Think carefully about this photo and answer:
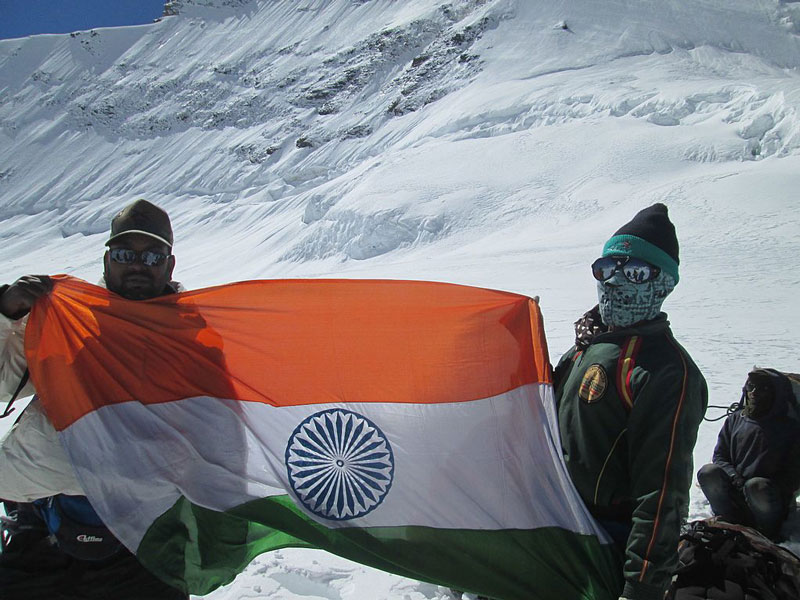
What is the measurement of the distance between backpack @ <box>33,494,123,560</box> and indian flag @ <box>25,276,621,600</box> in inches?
4.5

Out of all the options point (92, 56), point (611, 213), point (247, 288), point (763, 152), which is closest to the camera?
point (247, 288)

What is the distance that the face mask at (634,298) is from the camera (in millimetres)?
2021

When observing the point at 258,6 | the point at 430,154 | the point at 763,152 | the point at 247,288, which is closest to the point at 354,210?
the point at 430,154

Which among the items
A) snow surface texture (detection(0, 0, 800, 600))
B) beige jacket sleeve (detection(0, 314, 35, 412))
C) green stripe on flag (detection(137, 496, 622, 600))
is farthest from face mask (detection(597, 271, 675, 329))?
beige jacket sleeve (detection(0, 314, 35, 412))

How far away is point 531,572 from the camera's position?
206 centimetres

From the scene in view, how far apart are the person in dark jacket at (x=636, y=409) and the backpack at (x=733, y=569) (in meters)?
0.43

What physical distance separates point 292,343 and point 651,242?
59.4 inches

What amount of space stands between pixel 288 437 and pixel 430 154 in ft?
92.3

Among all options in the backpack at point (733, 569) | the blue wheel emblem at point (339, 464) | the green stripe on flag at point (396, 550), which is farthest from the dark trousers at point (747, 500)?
the blue wheel emblem at point (339, 464)

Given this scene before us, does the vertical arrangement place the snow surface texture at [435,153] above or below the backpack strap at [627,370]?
above

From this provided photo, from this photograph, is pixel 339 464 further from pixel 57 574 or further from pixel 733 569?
pixel 733 569

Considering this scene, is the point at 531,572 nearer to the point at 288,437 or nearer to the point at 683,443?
the point at 683,443

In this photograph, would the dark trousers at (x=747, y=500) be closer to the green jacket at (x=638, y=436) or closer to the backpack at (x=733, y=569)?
the backpack at (x=733, y=569)

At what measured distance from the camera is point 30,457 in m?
1.92
